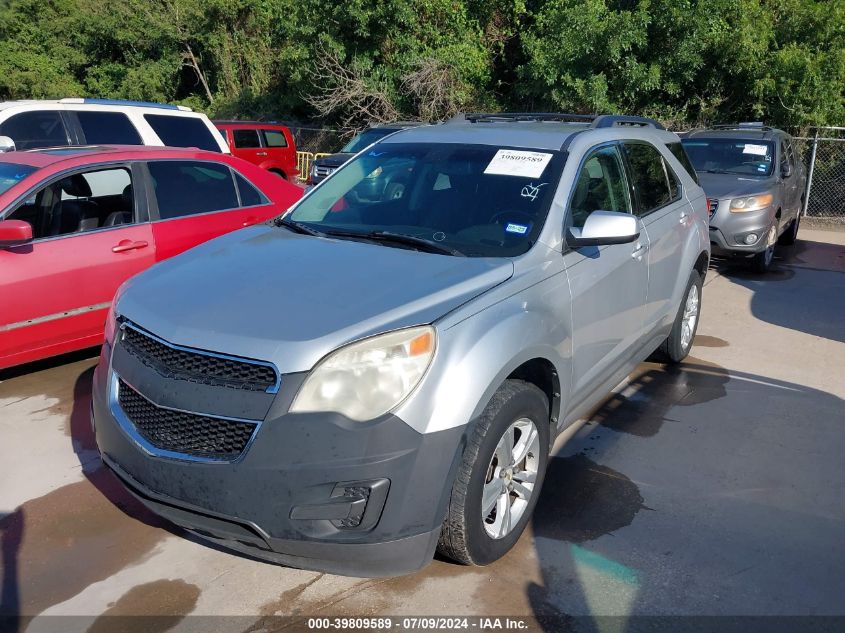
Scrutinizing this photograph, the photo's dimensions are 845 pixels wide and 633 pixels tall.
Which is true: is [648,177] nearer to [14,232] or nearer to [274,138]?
[14,232]

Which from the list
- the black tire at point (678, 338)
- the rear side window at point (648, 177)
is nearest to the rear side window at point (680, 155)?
the rear side window at point (648, 177)

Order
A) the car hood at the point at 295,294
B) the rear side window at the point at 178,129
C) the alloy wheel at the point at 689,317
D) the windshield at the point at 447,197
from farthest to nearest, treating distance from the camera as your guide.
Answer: the rear side window at the point at 178,129
the alloy wheel at the point at 689,317
the windshield at the point at 447,197
the car hood at the point at 295,294

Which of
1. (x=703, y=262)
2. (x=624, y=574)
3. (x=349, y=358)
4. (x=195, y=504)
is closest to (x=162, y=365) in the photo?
(x=195, y=504)

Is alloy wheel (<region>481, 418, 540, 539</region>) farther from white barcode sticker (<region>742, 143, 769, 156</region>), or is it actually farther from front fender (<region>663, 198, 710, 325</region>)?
white barcode sticker (<region>742, 143, 769, 156</region>)

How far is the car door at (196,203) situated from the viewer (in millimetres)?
5949

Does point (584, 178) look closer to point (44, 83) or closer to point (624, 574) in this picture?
point (624, 574)

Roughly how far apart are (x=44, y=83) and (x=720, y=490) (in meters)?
35.8

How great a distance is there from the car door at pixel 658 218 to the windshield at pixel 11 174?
4.17 metres

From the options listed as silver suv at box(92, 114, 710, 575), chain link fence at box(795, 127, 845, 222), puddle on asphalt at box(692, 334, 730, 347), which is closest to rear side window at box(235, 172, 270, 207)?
silver suv at box(92, 114, 710, 575)

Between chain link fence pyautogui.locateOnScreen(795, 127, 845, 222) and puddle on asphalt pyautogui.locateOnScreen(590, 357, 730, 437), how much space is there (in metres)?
10.3

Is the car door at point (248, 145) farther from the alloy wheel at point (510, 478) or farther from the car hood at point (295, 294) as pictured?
the alloy wheel at point (510, 478)

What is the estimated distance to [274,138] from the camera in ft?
57.7

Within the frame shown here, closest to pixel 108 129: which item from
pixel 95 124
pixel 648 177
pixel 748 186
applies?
pixel 95 124

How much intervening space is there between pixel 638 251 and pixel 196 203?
3633 mm
